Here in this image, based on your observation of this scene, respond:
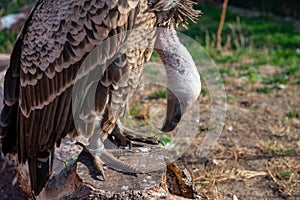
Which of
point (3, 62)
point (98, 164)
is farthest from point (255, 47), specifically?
point (98, 164)

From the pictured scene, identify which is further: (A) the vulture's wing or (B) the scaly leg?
(B) the scaly leg

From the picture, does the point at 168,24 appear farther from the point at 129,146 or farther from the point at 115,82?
the point at 129,146

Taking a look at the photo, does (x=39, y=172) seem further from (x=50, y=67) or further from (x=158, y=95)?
(x=158, y=95)

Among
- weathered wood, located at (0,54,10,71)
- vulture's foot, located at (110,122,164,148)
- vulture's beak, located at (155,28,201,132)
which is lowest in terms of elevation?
weathered wood, located at (0,54,10,71)

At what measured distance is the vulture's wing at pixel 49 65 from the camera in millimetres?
3203

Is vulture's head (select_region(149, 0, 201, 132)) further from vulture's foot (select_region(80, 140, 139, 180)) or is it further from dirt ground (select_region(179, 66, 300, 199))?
dirt ground (select_region(179, 66, 300, 199))

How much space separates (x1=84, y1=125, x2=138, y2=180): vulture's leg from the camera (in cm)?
337

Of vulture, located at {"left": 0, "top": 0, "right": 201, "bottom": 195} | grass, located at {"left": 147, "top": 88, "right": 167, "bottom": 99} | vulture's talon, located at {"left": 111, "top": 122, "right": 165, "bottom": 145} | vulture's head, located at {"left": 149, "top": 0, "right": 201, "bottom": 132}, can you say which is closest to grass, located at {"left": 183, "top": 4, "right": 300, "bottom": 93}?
grass, located at {"left": 147, "top": 88, "right": 167, "bottom": 99}

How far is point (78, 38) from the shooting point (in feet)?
10.7

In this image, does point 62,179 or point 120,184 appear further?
point 62,179

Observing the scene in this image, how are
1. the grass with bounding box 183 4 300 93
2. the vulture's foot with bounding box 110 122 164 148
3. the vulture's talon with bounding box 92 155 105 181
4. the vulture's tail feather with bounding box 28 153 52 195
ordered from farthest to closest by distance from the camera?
1. the grass with bounding box 183 4 300 93
2. the vulture's foot with bounding box 110 122 164 148
3. the vulture's tail feather with bounding box 28 153 52 195
4. the vulture's talon with bounding box 92 155 105 181

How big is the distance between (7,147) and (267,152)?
251 centimetres

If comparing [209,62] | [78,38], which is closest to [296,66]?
[209,62]

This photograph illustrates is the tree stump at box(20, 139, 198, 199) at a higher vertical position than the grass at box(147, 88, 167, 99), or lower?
higher
